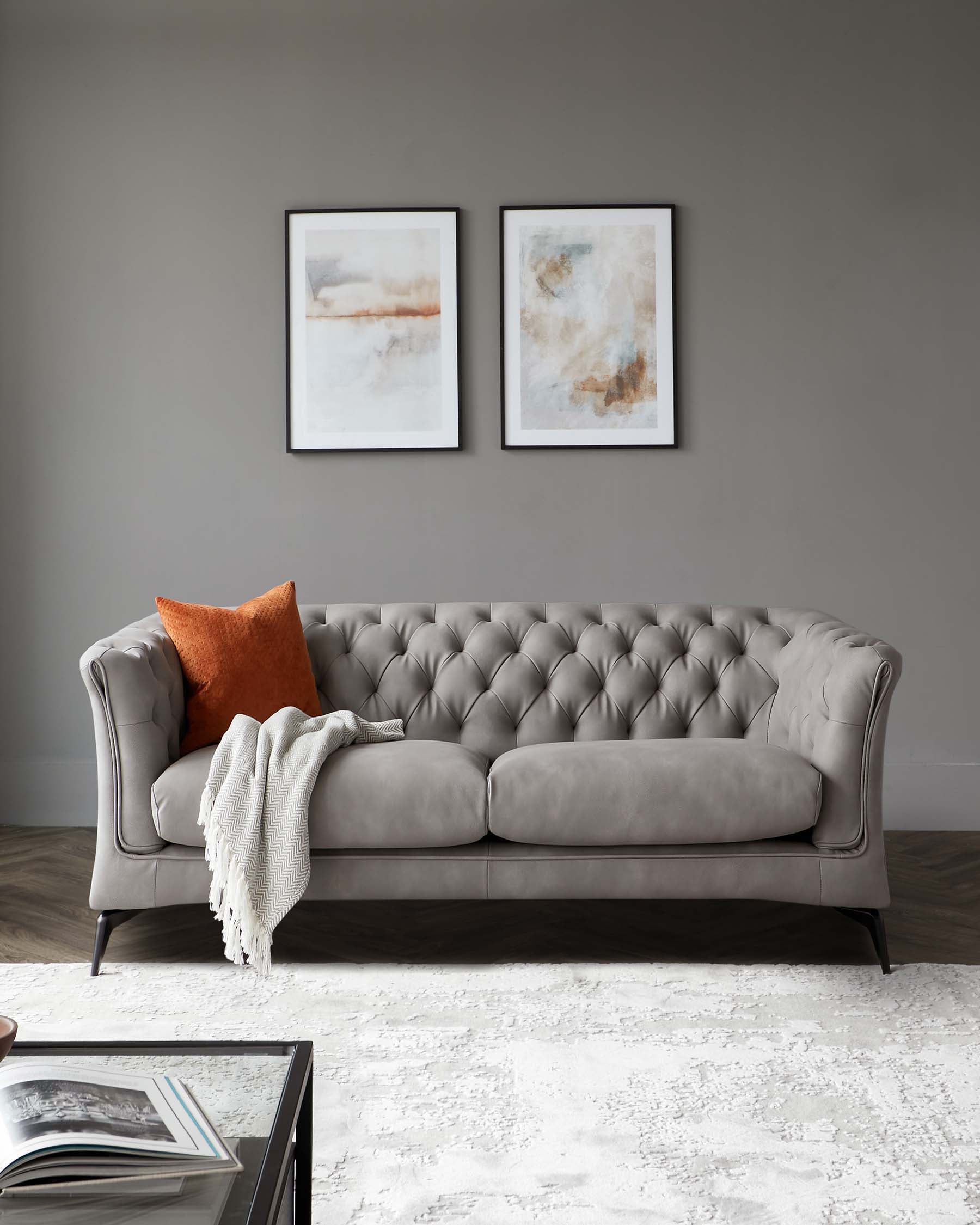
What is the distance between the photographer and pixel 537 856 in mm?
2488

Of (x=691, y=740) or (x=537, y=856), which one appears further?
(x=691, y=740)

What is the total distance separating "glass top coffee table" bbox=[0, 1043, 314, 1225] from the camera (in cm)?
95

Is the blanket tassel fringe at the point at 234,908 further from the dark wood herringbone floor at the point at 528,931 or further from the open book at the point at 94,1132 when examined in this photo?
the open book at the point at 94,1132

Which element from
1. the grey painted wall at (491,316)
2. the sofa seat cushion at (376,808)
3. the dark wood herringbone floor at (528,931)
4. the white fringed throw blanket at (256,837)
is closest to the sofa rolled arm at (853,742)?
the dark wood herringbone floor at (528,931)

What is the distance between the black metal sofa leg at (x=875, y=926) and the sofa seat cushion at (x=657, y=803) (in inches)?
11.0

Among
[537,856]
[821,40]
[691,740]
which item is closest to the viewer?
[537,856]

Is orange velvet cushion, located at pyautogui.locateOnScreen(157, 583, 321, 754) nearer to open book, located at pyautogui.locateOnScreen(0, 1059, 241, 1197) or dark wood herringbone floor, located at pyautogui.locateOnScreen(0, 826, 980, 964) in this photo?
dark wood herringbone floor, located at pyautogui.locateOnScreen(0, 826, 980, 964)

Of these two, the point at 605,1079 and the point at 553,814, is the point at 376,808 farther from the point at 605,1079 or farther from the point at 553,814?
the point at 605,1079

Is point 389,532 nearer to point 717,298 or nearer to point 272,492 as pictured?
point 272,492

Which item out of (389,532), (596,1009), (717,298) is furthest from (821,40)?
(596,1009)

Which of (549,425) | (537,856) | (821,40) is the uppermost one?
(821,40)

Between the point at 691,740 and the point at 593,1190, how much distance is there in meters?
1.29

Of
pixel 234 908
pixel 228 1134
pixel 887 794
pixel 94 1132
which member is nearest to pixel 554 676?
pixel 234 908

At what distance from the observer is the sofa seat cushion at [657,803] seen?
8.04 feet
